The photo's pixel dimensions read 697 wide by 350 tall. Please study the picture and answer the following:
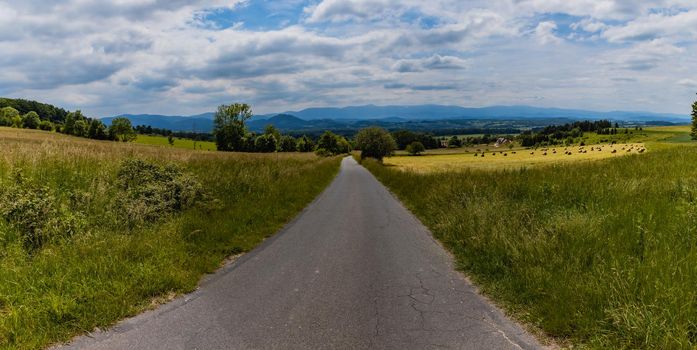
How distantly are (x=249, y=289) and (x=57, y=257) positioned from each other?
306cm

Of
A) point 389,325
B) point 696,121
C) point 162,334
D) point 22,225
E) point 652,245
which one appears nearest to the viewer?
point 162,334

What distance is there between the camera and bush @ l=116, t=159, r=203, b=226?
28.8 ft

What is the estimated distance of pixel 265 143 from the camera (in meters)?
106

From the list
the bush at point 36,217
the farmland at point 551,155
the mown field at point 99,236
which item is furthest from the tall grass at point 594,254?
the farmland at point 551,155

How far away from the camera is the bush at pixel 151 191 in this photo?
28.8 feet

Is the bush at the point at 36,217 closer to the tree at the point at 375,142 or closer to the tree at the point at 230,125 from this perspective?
the tree at the point at 375,142

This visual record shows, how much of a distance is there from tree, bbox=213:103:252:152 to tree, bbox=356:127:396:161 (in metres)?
33.9

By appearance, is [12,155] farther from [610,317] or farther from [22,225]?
[610,317]

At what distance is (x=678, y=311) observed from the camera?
3.92 metres

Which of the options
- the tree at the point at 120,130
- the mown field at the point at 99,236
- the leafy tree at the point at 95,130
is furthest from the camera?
the tree at the point at 120,130

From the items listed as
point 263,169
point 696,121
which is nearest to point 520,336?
point 263,169

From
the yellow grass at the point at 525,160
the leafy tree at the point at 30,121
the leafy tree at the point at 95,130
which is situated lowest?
the yellow grass at the point at 525,160

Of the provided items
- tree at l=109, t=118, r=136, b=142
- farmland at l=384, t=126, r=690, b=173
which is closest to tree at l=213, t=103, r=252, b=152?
tree at l=109, t=118, r=136, b=142

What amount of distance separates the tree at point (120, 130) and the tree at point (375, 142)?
63.0 meters
